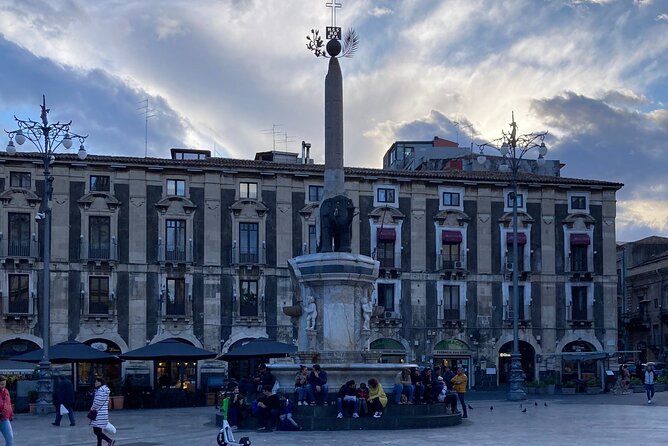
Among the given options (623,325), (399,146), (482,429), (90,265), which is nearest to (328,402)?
(482,429)

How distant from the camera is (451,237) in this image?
61062 mm

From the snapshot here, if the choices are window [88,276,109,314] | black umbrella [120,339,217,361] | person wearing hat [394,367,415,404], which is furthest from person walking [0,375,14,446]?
window [88,276,109,314]

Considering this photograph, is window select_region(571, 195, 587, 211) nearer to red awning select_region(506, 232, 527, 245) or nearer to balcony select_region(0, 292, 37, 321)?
red awning select_region(506, 232, 527, 245)

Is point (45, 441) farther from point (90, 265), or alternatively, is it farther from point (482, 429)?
point (90, 265)

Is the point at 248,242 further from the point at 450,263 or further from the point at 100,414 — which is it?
the point at 100,414

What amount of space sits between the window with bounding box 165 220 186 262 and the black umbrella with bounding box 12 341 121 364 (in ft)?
39.7

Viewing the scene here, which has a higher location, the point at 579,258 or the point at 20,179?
the point at 20,179

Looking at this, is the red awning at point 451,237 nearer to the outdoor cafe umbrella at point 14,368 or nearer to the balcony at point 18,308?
the balcony at point 18,308

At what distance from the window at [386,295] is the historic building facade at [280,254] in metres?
0.06

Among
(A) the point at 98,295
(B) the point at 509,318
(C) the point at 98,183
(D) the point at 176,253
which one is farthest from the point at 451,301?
(C) the point at 98,183

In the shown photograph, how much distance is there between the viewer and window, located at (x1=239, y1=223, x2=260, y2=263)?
5822cm

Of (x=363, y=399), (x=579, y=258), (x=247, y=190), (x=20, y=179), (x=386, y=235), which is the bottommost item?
(x=363, y=399)

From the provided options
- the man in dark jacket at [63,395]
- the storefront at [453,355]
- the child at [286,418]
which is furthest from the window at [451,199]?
the child at [286,418]

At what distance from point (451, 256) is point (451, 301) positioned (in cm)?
249
